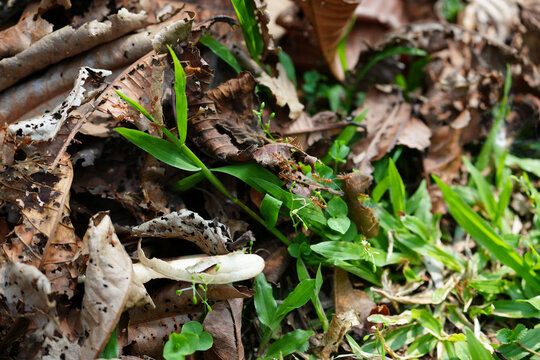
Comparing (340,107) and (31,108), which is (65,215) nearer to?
(31,108)

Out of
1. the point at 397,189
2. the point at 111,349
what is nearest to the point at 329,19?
the point at 397,189

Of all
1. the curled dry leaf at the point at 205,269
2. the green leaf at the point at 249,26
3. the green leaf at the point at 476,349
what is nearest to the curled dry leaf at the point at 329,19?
the green leaf at the point at 249,26

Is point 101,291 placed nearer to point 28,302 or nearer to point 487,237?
point 28,302

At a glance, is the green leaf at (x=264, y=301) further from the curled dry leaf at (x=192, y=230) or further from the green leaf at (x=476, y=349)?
the green leaf at (x=476, y=349)

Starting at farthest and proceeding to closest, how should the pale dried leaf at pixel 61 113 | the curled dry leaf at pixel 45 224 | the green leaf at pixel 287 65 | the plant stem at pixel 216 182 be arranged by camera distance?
1. the green leaf at pixel 287 65
2. the plant stem at pixel 216 182
3. the pale dried leaf at pixel 61 113
4. the curled dry leaf at pixel 45 224

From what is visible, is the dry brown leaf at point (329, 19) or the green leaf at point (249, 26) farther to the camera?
the dry brown leaf at point (329, 19)

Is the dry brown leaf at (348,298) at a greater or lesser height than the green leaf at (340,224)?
→ lesser

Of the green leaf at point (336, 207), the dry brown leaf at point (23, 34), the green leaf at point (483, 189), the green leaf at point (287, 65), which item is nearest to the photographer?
the green leaf at point (336, 207)

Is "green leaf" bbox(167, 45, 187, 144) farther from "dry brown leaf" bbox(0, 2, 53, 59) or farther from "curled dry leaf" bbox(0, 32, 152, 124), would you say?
"dry brown leaf" bbox(0, 2, 53, 59)
